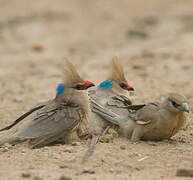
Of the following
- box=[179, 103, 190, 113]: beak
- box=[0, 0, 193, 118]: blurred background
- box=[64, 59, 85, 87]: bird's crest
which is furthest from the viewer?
box=[0, 0, 193, 118]: blurred background

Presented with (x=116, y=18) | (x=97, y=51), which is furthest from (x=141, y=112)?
(x=116, y=18)

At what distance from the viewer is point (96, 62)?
46.3 ft

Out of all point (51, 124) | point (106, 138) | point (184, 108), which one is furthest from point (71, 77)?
point (184, 108)

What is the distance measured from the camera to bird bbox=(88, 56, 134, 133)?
288 inches

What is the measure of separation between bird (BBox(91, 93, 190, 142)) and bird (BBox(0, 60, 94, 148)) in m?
0.68

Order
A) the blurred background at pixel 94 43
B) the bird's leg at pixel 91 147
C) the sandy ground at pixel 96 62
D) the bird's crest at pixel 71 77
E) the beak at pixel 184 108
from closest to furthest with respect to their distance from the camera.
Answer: the sandy ground at pixel 96 62
the bird's leg at pixel 91 147
the beak at pixel 184 108
the bird's crest at pixel 71 77
the blurred background at pixel 94 43

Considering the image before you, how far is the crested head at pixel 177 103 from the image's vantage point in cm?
603

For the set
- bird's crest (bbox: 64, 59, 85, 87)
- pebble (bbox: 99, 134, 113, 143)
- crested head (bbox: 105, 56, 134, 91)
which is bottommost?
pebble (bbox: 99, 134, 113, 143)

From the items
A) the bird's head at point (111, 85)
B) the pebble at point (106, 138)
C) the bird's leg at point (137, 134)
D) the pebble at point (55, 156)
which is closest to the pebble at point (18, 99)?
the bird's head at point (111, 85)

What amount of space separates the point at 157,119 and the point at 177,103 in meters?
0.41

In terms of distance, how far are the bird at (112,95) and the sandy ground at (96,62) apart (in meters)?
0.70

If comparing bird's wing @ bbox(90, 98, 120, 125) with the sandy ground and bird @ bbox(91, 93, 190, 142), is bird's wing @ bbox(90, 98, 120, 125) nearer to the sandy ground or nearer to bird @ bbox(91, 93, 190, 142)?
bird @ bbox(91, 93, 190, 142)

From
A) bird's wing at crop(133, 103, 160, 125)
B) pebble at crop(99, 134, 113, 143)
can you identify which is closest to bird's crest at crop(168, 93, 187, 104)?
bird's wing at crop(133, 103, 160, 125)

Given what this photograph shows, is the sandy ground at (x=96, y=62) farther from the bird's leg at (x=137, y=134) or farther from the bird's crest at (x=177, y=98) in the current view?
the bird's crest at (x=177, y=98)
